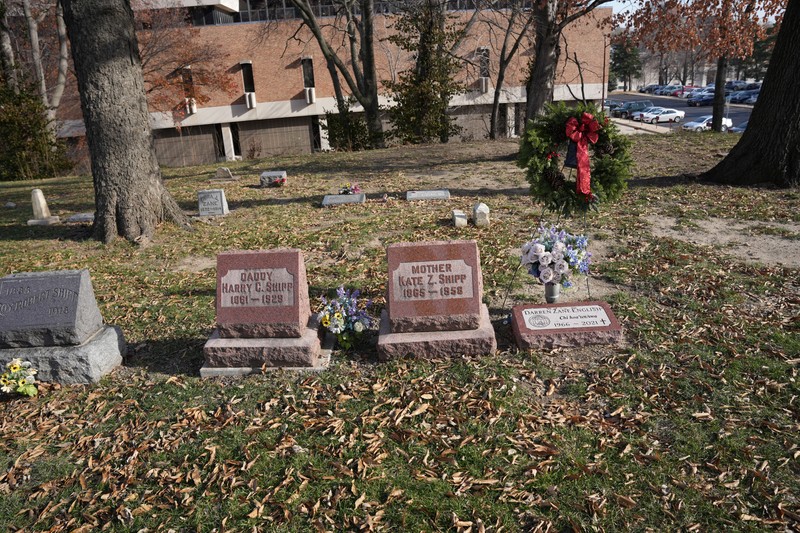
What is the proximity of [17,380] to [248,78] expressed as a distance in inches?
1255

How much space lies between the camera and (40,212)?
1201 cm

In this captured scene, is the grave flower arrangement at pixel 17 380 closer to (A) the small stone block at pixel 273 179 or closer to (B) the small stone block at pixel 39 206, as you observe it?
(B) the small stone block at pixel 39 206

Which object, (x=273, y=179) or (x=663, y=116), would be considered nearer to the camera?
(x=273, y=179)

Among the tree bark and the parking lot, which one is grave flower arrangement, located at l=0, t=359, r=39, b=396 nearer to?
the tree bark

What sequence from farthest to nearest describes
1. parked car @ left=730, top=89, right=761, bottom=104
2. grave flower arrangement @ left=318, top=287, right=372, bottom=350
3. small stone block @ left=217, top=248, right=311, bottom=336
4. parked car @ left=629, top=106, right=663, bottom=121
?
parked car @ left=730, top=89, right=761, bottom=104 → parked car @ left=629, top=106, right=663, bottom=121 → grave flower arrangement @ left=318, top=287, right=372, bottom=350 → small stone block @ left=217, top=248, right=311, bottom=336

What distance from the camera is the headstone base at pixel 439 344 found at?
564cm

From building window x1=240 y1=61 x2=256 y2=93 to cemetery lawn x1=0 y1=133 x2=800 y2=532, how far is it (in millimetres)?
28201

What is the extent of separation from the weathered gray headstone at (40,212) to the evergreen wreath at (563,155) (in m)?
10.1

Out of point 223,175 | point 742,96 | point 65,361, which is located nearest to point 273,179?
point 223,175

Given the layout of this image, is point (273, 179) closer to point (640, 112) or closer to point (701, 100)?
point (640, 112)

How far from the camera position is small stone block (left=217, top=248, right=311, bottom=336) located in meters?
5.70

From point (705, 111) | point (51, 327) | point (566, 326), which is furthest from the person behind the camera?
point (705, 111)

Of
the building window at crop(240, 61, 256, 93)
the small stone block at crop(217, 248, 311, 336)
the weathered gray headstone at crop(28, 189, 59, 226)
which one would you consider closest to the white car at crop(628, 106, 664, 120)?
the building window at crop(240, 61, 256, 93)

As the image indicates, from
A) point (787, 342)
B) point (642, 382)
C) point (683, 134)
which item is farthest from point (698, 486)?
point (683, 134)
